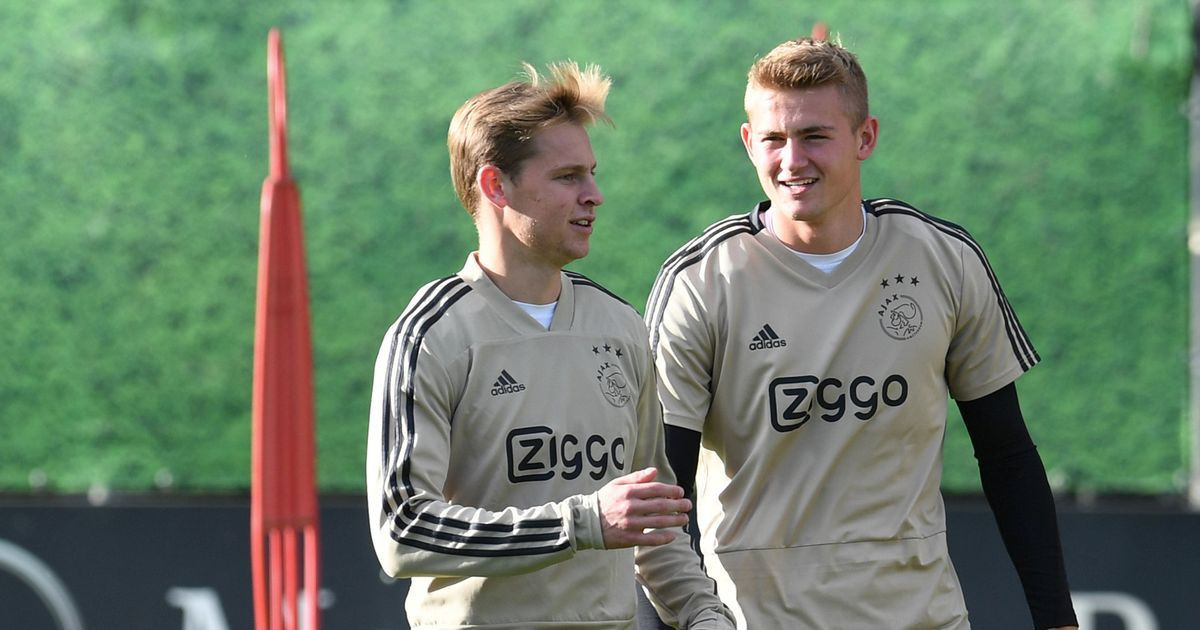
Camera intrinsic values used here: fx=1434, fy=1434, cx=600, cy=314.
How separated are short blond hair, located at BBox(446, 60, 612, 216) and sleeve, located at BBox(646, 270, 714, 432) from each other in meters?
0.37

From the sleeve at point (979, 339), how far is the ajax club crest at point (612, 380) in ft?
2.05

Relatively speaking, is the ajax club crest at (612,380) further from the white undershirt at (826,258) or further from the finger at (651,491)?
the white undershirt at (826,258)

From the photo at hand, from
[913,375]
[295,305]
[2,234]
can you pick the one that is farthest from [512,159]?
[2,234]

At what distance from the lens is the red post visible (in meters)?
4.18

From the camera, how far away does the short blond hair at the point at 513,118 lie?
2.13 meters

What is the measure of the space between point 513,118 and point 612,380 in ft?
1.36

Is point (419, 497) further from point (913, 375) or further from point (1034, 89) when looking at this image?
point (1034, 89)

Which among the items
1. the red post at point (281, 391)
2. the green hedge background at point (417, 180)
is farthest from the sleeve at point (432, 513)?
the green hedge background at point (417, 180)

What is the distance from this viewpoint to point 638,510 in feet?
6.07

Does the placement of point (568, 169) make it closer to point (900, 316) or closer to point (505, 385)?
point (505, 385)

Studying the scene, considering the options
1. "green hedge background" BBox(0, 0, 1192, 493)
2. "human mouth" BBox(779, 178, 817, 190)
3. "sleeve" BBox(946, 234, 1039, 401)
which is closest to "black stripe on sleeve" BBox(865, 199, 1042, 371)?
"sleeve" BBox(946, 234, 1039, 401)

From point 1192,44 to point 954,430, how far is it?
4.36 ft

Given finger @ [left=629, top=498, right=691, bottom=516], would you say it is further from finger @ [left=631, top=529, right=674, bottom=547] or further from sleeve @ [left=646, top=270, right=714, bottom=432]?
sleeve @ [left=646, top=270, right=714, bottom=432]

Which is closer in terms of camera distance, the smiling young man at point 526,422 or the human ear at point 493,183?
the smiling young man at point 526,422
